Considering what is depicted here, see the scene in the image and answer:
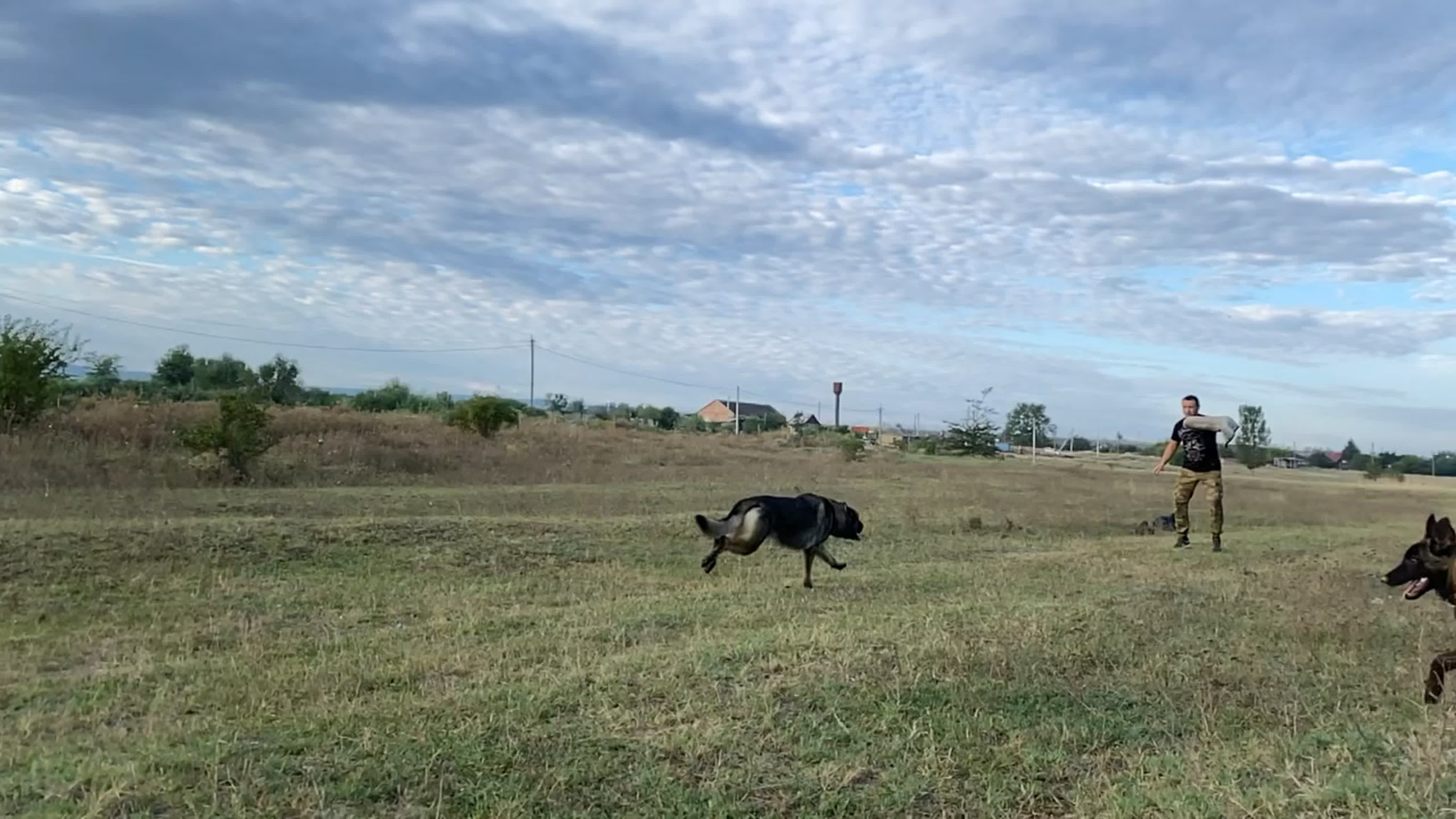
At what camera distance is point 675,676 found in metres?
6.14

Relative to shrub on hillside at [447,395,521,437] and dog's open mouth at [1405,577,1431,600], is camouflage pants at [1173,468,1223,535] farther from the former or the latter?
shrub on hillside at [447,395,521,437]

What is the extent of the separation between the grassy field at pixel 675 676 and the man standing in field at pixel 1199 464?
59 centimetres

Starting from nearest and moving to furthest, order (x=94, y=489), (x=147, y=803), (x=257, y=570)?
(x=147, y=803) < (x=257, y=570) < (x=94, y=489)

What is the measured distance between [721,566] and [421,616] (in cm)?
419

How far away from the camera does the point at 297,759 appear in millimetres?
4688

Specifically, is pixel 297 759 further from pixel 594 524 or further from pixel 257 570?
pixel 594 524

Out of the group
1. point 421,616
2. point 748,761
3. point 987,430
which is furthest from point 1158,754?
point 987,430

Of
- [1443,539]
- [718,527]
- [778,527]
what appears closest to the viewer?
[1443,539]

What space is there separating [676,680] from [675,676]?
9 centimetres

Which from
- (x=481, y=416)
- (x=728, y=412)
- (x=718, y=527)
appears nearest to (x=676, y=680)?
(x=718, y=527)

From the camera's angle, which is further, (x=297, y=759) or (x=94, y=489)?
(x=94, y=489)

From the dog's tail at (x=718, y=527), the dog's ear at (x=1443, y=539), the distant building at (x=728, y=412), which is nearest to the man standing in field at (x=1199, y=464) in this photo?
the dog's tail at (x=718, y=527)

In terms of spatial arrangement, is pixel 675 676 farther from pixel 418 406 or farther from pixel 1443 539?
pixel 418 406

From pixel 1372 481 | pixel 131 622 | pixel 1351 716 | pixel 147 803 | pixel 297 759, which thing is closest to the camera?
pixel 147 803
